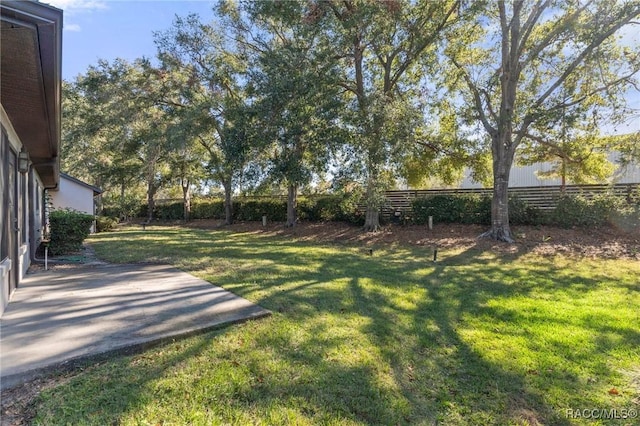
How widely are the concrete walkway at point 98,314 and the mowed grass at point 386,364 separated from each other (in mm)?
308

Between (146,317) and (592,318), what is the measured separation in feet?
18.6

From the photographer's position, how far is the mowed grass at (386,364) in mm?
2512

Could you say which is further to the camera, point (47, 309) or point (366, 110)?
point (366, 110)

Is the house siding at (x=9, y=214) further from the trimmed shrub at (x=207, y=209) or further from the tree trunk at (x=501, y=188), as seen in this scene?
the trimmed shrub at (x=207, y=209)

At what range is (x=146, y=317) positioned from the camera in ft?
13.5

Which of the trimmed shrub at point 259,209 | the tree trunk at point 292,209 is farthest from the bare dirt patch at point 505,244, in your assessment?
the trimmed shrub at point 259,209

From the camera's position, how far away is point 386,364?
324cm

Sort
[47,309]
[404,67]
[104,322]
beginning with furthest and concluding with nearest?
[404,67]
[47,309]
[104,322]

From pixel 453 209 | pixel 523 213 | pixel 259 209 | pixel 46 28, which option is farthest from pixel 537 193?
pixel 259 209

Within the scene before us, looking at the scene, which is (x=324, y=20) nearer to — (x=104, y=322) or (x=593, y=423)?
(x=104, y=322)

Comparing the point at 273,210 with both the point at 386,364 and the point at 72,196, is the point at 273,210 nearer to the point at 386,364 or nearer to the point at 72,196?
the point at 72,196

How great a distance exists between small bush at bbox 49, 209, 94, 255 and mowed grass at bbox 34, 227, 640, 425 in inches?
217

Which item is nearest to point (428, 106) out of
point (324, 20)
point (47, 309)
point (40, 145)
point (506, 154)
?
point (506, 154)

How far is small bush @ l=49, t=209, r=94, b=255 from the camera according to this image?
891cm
